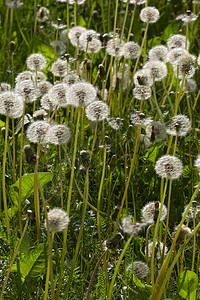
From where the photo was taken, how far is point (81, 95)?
1.62 metres

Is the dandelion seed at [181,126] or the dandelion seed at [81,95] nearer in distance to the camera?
the dandelion seed at [81,95]

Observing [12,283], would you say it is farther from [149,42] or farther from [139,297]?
[149,42]

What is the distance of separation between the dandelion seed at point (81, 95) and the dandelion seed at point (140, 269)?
1.85 feet

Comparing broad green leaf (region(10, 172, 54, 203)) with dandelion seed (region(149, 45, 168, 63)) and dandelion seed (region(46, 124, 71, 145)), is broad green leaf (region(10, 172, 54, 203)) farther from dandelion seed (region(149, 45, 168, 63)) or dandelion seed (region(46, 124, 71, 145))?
dandelion seed (region(149, 45, 168, 63))

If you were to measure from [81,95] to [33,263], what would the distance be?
1.90 feet

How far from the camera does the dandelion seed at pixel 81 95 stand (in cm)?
161

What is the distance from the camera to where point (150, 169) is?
2229mm

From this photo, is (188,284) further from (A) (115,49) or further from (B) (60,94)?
(A) (115,49)

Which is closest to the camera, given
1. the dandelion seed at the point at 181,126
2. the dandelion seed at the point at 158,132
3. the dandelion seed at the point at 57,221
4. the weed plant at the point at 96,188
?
the dandelion seed at the point at 57,221

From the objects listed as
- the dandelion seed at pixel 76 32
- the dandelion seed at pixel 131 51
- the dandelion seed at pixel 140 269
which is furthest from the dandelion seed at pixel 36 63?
the dandelion seed at pixel 140 269

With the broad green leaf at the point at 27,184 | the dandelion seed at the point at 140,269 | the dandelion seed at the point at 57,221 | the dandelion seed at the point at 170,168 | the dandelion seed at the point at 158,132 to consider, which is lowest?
the dandelion seed at the point at 140,269

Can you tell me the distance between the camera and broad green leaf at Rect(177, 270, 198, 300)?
150cm

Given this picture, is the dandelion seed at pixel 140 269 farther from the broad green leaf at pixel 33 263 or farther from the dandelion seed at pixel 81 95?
the dandelion seed at pixel 81 95

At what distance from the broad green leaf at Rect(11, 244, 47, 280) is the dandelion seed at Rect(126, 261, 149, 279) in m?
0.30
